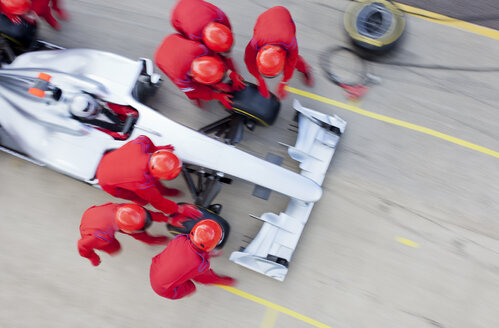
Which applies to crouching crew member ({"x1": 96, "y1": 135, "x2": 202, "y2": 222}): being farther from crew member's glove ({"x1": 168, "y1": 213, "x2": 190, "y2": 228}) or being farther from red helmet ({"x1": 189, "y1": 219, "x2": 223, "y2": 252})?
red helmet ({"x1": 189, "y1": 219, "x2": 223, "y2": 252})

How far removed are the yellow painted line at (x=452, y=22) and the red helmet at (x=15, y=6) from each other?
14.4 ft

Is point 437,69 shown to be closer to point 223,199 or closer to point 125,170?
point 223,199

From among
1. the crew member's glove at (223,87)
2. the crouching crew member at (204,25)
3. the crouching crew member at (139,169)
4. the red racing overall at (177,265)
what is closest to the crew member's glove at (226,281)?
the red racing overall at (177,265)

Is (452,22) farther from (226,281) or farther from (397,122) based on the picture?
(226,281)

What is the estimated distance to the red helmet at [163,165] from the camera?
2961 millimetres

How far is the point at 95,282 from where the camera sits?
165 inches

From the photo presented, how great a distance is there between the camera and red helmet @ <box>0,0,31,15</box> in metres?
3.70

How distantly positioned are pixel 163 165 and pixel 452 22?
4.02m

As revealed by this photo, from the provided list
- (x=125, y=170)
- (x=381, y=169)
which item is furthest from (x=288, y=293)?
(x=125, y=170)

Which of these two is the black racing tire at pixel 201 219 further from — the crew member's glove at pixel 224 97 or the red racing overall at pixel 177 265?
the crew member's glove at pixel 224 97

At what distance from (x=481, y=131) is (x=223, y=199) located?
3.19 meters

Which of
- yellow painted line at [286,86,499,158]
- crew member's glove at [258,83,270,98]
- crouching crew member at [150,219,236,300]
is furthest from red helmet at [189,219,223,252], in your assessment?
yellow painted line at [286,86,499,158]

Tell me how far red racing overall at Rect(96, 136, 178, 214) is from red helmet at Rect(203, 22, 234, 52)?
3.43ft

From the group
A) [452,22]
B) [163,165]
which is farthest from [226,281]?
[452,22]
